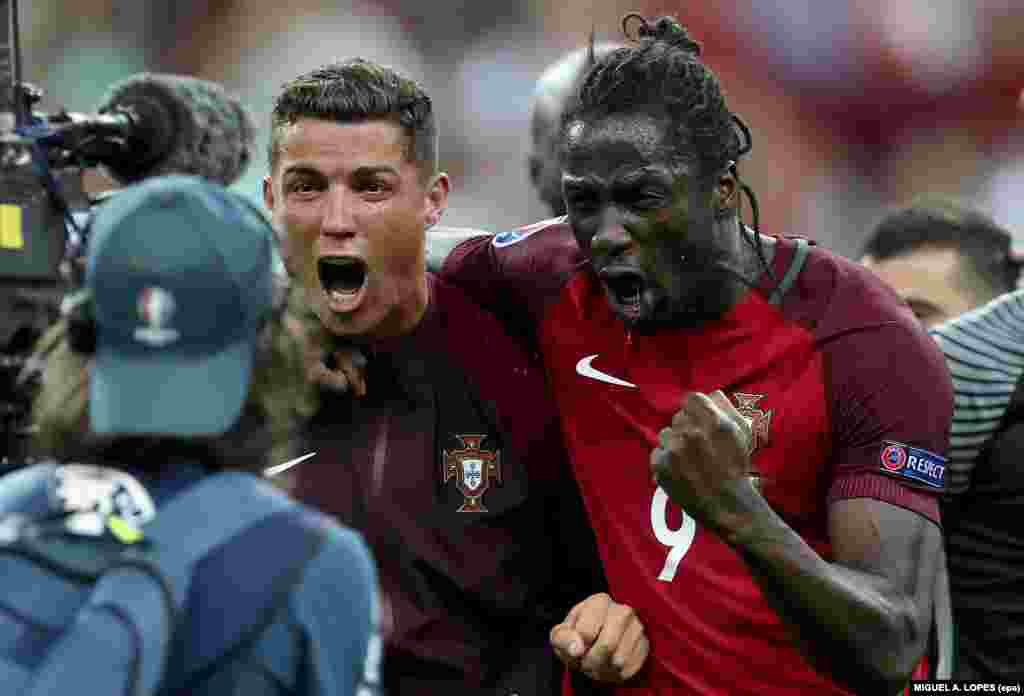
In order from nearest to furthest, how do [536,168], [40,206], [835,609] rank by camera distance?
[835,609], [40,206], [536,168]

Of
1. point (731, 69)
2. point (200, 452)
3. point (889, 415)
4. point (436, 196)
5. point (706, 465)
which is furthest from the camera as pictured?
point (731, 69)

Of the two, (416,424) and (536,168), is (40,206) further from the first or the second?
(536,168)

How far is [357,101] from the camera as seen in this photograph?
319 centimetres

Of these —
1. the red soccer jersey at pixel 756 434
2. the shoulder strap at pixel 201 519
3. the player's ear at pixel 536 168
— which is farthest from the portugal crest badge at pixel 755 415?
the player's ear at pixel 536 168

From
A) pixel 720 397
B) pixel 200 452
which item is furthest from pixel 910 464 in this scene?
pixel 200 452

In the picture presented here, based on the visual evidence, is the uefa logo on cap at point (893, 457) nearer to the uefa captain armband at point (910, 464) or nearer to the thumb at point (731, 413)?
the uefa captain armband at point (910, 464)

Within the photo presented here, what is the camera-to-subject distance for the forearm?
2465mm

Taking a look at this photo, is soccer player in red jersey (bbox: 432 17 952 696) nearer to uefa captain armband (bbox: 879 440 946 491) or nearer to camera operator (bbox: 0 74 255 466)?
uefa captain armband (bbox: 879 440 946 491)

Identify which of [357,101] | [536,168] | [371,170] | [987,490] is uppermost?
[357,101]

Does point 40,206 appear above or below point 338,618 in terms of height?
above

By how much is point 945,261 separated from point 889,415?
3.05m

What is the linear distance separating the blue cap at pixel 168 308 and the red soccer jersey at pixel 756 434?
140 cm

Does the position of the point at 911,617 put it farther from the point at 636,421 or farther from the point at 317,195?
the point at 317,195

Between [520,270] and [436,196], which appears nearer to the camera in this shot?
[520,270]
